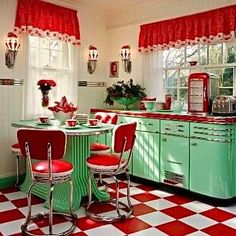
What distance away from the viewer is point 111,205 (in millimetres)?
3719

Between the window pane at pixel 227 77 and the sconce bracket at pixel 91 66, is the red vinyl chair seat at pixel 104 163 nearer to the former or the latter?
the window pane at pixel 227 77

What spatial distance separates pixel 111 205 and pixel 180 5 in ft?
9.56

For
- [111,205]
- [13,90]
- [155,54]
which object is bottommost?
[111,205]

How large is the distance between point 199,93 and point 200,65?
0.64 m

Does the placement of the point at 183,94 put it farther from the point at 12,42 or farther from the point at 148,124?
the point at 12,42

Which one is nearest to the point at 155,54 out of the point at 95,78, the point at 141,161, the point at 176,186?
the point at 95,78

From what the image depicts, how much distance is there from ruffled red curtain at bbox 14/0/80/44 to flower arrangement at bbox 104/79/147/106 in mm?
947

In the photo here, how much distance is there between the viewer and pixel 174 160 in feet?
13.6

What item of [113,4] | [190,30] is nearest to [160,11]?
[190,30]

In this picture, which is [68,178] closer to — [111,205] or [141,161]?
[111,205]

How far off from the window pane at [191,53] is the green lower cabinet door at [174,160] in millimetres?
1284

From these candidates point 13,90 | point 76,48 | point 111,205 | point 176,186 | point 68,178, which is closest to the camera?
point 68,178

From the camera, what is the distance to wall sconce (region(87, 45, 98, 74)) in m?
5.41

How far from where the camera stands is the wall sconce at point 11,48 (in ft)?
14.4
